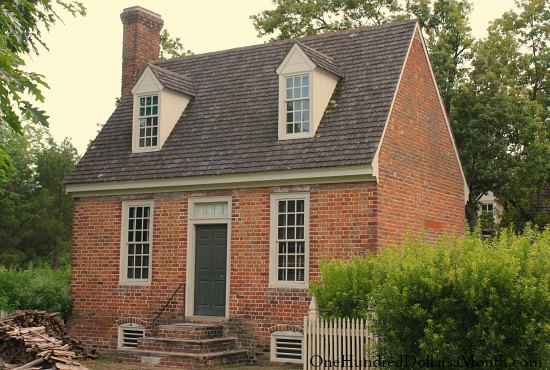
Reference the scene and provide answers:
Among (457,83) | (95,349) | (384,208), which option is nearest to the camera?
(384,208)

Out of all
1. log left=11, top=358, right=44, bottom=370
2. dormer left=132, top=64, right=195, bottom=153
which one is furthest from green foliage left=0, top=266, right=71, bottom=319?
log left=11, top=358, right=44, bottom=370

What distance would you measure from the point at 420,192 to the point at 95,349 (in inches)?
328

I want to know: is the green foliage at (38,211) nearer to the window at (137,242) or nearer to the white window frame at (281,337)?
the window at (137,242)

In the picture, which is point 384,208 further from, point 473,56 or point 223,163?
point 473,56

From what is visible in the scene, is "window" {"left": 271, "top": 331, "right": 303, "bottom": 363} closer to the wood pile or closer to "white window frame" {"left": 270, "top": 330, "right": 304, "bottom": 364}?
"white window frame" {"left": 270, "top": 330, "right": 304, "bottom": 364}

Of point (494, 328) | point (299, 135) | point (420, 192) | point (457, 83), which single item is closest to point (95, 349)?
point (299, 135)

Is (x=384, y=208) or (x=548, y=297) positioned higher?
(x=384, y=208)

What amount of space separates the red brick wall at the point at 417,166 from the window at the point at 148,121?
605cm

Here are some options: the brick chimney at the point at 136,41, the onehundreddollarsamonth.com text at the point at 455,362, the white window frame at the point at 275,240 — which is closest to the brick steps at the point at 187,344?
the white window frame at the point at 275,240

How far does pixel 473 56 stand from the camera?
78.0 feet

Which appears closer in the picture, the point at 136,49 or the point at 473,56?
the point at 136,49

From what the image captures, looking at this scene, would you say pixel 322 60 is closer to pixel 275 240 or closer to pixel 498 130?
pixel 275 240

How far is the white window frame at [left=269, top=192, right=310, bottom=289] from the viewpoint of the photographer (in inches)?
641

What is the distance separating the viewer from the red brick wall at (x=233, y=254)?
52.2ft
